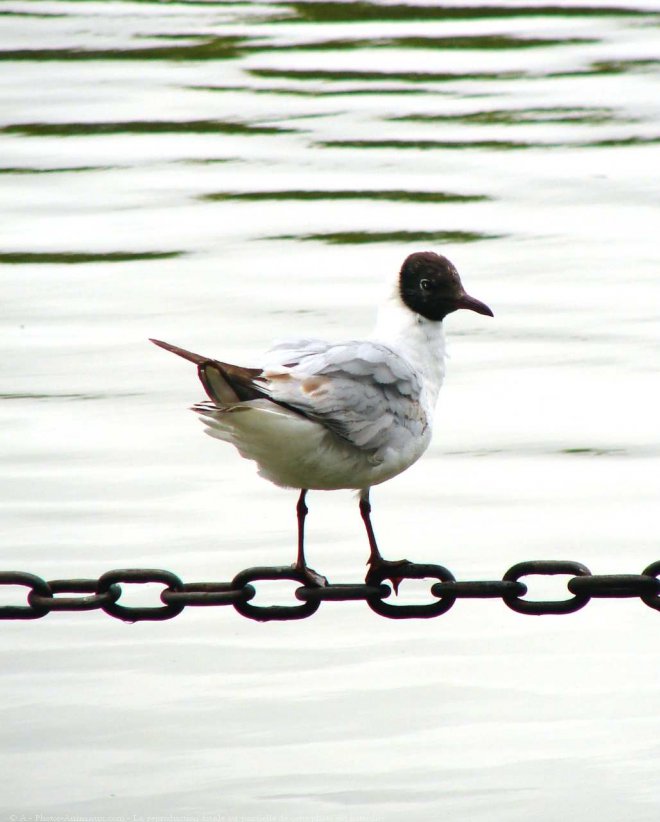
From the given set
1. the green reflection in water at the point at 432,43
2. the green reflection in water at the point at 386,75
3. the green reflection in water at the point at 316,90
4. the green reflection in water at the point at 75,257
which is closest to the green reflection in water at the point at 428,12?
the green reflection in water at the point at 432,43

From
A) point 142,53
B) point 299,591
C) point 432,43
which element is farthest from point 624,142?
point 299,591

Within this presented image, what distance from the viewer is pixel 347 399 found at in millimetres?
4246

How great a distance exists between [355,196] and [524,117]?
1892 mm

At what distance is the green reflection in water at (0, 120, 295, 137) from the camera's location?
11992mm

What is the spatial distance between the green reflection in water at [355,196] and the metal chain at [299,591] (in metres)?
6.82

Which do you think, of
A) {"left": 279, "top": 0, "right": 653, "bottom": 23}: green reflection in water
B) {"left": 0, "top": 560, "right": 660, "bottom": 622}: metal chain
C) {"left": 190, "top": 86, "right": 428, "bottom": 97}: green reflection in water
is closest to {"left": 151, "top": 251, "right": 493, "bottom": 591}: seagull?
{"left": 0, "top": 560, "right": 660, "bottom": 622}: metal chain

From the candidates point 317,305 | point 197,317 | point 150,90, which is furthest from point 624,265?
point 150,90

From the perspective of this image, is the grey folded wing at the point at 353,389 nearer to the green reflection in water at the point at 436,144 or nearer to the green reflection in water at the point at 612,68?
the green reflection in water at the point at 436,144

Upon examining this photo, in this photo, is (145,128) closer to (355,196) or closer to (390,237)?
(355,196)

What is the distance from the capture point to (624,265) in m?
9.48

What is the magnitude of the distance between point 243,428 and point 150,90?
30.2 feet

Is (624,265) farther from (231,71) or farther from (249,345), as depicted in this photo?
(231,71)

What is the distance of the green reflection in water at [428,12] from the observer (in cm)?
1452

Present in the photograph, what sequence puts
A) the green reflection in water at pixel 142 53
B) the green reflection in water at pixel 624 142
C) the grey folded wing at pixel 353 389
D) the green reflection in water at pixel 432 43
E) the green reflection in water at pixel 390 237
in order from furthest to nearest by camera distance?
the green reflection in water at pixel 432 43 → the green reflection in water at pixel 142 53 → the green reflection in water at pixel 624 142 → the green reflection in water at pixel 390 237 → the grey folded wing at pixel 353 389
